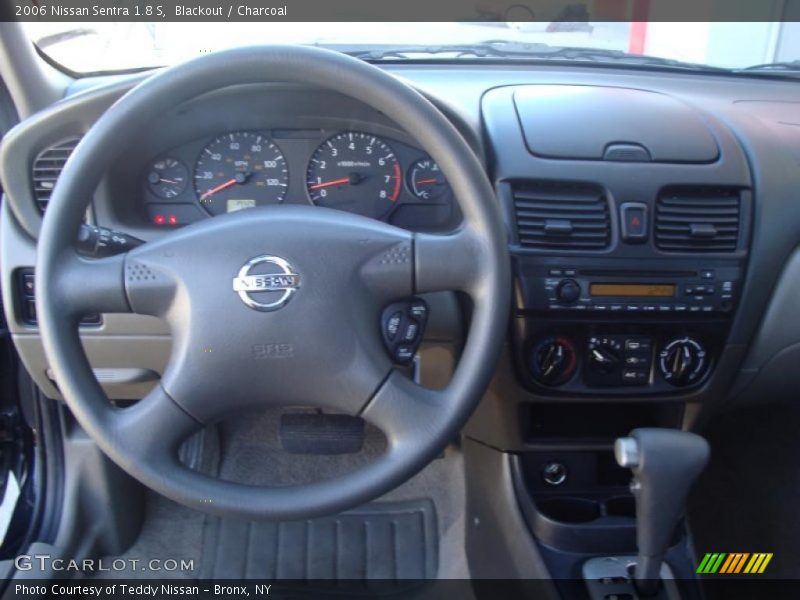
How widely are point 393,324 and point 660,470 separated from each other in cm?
52

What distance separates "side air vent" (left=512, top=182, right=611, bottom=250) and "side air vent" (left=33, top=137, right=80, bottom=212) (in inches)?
32.9

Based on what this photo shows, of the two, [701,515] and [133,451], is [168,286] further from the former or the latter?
[701,515]

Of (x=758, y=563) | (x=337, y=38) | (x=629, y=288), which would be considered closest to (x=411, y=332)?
(x=629, y=288)

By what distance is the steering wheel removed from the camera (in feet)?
3.61

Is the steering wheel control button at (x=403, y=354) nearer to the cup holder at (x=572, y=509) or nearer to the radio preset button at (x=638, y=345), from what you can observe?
the radio preset button at (x=638, y=345)

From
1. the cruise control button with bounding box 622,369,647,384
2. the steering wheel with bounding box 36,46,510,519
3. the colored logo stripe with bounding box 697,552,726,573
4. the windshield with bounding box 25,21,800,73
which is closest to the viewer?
the steering wheel with bounding box 36,46,510,519

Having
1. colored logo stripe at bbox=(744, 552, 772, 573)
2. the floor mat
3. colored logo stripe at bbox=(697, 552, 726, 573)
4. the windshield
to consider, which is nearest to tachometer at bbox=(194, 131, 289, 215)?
the windshield

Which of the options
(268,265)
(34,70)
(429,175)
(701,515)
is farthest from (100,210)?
(701,515)

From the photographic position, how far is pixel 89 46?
174 centimetres

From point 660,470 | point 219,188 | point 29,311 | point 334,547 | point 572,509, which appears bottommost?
point 334,547

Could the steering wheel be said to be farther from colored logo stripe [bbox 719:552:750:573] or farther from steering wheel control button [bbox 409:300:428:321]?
colored logo stripe [bbox 719:552:750:573]

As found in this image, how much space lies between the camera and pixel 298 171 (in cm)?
145

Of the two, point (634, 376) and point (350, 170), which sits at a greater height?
point (350, 170)

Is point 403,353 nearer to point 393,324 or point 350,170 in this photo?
point 393,324
